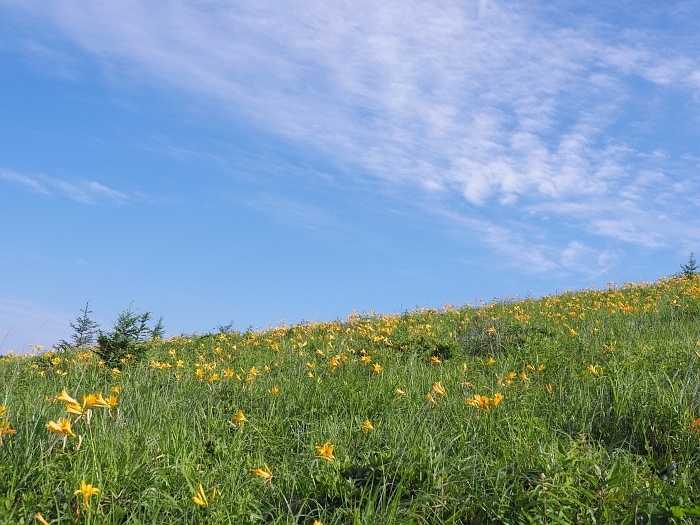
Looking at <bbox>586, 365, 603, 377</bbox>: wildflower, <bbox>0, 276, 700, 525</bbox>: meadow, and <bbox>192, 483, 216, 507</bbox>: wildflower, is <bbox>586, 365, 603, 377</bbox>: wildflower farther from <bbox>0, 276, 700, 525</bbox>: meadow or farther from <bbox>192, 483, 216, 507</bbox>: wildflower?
<bbox>192, 483, 216, 507</bbox>: wildflower

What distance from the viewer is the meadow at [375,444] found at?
3.68m

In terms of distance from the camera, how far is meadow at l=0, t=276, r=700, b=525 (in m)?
3.68

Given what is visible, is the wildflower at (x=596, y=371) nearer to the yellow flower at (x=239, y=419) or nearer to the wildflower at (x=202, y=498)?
the yellow flower at (x=239, y=419)

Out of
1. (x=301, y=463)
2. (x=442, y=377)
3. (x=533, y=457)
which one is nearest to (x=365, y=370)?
(x=442, y=377)

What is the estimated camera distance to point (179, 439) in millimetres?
4758

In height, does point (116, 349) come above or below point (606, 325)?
below

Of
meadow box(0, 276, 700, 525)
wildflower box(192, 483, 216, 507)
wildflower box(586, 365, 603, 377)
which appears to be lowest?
wildflower box(192, 483, 216, 507)

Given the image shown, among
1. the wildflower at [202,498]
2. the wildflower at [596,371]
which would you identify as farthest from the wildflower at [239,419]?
the wildflower at [596,371]

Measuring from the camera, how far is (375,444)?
190 inches

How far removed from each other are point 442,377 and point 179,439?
3.27 m

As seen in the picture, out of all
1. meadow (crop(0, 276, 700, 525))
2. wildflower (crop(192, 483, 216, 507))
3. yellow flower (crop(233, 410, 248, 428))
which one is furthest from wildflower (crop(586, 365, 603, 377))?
wildflower (crop(192, 483, 216, 507))

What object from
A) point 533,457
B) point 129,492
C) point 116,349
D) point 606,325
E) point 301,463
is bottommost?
point 129,492

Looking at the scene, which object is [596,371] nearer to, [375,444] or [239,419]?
[375,444]

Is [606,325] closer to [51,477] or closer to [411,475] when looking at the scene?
[411,475]
